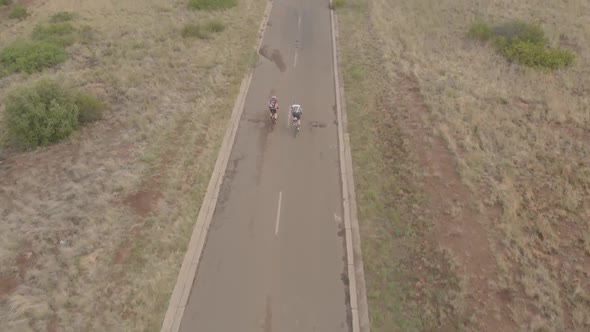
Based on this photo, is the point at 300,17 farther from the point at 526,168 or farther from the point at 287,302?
the point at 287,302

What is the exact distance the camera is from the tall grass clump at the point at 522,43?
27562 millimetres

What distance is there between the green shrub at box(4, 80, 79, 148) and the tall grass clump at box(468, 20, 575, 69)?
27073 millimetres

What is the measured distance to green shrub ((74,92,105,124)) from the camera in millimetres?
22953

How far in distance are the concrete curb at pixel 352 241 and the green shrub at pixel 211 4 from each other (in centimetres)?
2011

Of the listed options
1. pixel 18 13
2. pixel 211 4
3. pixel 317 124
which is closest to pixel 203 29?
pixel 211 4

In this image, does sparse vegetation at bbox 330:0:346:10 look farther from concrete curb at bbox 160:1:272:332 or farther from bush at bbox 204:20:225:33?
concrete curb at bbox 160:1:272:332

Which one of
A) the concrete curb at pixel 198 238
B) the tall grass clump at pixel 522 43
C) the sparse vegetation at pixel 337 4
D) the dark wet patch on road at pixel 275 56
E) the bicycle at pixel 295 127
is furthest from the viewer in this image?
the sparse vegetation at pixel 337 4

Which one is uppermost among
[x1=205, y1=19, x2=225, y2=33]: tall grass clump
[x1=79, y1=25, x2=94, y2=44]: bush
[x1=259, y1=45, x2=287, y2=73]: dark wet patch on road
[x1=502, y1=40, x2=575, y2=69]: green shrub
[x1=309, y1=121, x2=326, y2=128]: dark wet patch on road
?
[x1=502, y1=40, x2=575, y2=69]: green shrub

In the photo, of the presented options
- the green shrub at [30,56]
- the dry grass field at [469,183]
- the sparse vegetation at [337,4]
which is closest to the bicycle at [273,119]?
the dry grass field at [469,183]

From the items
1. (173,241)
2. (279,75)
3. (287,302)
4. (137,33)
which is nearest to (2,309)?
(173,241)

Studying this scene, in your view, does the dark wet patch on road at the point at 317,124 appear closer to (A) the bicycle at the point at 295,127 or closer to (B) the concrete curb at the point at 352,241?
(B) the concrete curb at the point at 352,241

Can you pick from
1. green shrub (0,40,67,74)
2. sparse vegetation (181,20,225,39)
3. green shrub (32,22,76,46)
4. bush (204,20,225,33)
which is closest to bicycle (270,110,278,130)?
sparse vegetation (181,20,225,39)

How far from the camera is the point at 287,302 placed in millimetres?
13633

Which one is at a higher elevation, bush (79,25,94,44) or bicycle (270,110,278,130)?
bicycle (270,110,278,130)
